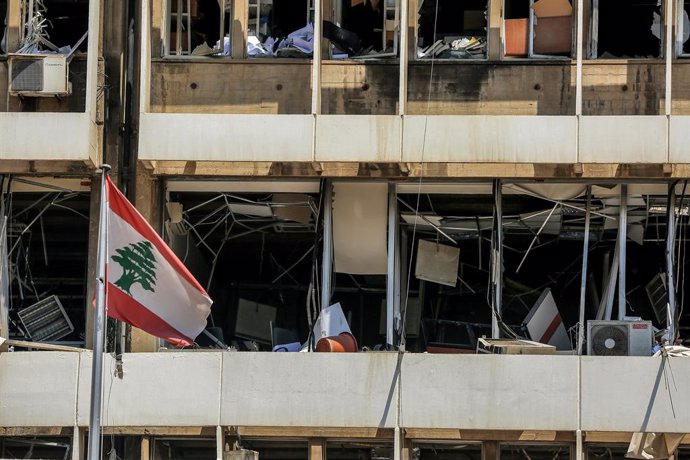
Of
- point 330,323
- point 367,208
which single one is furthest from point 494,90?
point 330,323

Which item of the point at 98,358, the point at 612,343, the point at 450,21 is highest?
the point at 450,21

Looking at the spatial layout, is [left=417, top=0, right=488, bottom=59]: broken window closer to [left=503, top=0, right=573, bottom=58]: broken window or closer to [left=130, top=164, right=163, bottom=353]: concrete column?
[left=503, top=0, right=573, bottom=58]: broken window

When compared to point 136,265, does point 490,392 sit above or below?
below

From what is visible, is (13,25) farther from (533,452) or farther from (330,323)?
(533,452)

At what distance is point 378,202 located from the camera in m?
26.4

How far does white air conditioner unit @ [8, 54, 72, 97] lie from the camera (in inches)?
1014

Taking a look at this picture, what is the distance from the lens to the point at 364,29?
26672 millimetres

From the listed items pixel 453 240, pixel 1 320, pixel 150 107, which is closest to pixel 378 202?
pixel 453 240

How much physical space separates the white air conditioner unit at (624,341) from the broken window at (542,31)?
3.81 metres

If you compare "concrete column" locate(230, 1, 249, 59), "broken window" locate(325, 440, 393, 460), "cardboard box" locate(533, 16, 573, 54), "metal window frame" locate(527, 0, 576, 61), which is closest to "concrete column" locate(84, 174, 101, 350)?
"concrete column" locate(230, 1, 249, 59)

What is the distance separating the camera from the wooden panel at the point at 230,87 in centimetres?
2620

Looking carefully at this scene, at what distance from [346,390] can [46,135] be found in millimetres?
5041

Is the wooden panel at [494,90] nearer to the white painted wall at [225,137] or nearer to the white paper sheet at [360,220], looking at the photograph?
the white paper sheet at [360,220]

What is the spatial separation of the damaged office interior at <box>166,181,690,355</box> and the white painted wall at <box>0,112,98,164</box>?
178 centimetres
